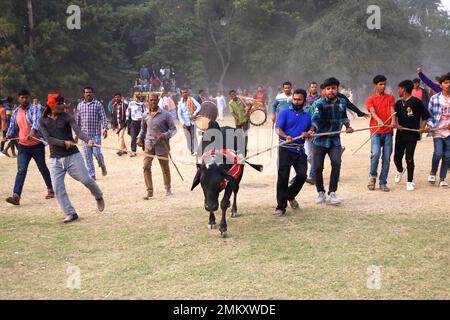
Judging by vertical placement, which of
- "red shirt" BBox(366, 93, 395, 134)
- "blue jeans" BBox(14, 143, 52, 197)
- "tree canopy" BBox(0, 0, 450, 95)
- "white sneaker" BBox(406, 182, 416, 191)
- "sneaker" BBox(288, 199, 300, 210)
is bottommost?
"sneaker" BBox(288, 199, 300, 210)

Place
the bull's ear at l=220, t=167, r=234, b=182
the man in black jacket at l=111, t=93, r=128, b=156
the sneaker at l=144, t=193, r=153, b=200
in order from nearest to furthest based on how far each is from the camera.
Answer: the bull's ear at l=220, t=167, r=234, b=182 → the sneaker at l=144, t=193, r=153, b=200 → the man in black jacket at l=111, t=93, r=128, b=156

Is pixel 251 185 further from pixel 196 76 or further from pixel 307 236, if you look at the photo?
pixel 196 76

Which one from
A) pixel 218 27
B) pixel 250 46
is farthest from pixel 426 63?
pixel 218 27

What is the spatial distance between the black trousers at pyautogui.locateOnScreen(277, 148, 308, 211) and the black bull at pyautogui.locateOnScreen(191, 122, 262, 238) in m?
0.61

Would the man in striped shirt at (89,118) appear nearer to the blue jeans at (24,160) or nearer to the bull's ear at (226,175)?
the blue jeans at (24,160)

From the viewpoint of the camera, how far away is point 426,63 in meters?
41.2

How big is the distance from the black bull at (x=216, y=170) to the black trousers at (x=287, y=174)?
0.61 metres

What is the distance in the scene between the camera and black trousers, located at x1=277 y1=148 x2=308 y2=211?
735 cm

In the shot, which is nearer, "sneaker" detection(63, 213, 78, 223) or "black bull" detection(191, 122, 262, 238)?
"black bull" detection(191, 122, 262, 238)

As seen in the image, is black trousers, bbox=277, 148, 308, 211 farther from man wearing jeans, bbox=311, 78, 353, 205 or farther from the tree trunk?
the tree trunk

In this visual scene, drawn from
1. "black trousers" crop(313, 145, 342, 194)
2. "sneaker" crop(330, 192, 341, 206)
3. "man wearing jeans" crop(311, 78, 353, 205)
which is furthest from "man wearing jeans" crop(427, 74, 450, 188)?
"sneaker" crop(330, 192, 341, 206)

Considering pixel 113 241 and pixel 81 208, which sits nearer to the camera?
pixel 113 241

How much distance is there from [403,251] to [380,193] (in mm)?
3208

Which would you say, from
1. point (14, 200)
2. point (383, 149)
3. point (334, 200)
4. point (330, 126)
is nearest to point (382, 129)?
point (383, 149)
